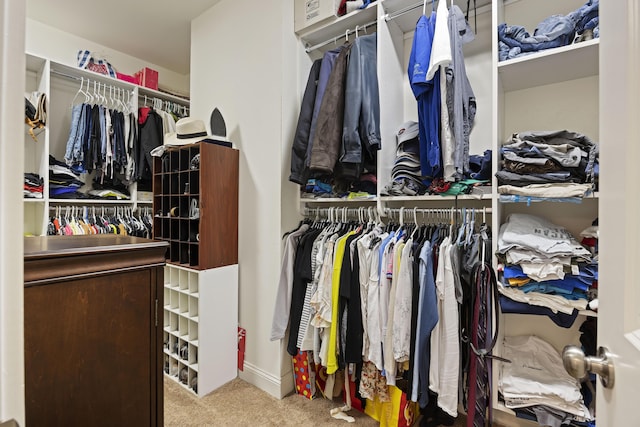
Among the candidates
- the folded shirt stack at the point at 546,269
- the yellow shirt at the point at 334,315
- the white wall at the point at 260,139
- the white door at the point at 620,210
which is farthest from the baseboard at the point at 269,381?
the white door at the point at 620,210

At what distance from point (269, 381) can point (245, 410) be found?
236mm

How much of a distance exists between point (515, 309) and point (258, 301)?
1.53 metres

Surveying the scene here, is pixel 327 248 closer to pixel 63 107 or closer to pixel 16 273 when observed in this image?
pixel 16 273

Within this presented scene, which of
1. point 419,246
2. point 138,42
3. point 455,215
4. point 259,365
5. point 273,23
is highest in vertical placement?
point 138,42

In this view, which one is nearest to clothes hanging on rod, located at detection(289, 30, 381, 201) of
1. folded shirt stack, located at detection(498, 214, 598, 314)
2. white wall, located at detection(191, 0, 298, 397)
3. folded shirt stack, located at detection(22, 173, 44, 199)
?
white wall, located at detection(191, 0, 298, 397)

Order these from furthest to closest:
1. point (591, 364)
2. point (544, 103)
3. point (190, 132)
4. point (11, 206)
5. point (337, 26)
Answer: point (190, 132) < point (337, 26) < point (544, 103) < point (591, 364) < point (11, 206)

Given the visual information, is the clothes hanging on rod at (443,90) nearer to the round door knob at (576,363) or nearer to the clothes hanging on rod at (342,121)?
the clothes hanging on rod at (342,121)

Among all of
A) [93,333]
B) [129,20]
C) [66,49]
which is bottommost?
[93,333]

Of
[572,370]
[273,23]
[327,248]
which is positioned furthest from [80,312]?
[273,23]

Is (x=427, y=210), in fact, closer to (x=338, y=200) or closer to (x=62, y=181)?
(x=338, y=200)

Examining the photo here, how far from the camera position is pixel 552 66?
4.74 feet

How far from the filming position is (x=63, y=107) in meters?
3.04

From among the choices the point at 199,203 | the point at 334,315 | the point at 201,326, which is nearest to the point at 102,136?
Answer: the point at 199,203

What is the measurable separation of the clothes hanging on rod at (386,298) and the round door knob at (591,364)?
917mm
